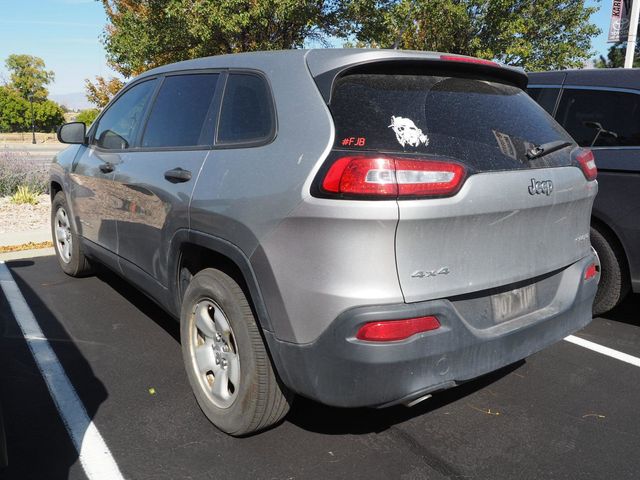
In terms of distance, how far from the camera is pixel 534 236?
2668mm

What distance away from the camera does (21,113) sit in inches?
2840

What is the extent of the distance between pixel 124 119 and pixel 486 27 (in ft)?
49.5

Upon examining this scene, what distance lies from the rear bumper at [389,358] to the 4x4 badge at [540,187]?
628 millimetres

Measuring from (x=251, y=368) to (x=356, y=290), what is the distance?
0.73 metres

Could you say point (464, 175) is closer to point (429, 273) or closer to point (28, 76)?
point (429, 273)

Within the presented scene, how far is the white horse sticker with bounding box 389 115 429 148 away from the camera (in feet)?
7.70

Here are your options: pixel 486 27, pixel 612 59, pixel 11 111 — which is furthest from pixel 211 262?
pixel 11 111

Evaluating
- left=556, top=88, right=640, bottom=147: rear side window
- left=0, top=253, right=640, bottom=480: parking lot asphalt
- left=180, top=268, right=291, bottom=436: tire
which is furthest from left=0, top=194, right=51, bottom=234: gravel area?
left=556, top=88, right=640, bottom=147: rear side window

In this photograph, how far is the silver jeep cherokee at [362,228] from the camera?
7.31 ft

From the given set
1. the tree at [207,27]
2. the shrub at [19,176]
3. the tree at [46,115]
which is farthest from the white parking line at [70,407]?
the tree at [46,115]

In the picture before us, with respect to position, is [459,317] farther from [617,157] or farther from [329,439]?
[617,157]

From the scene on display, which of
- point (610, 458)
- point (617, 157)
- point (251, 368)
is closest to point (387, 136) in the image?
point (251, 368)

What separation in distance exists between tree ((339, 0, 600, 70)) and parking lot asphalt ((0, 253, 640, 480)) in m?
12.2

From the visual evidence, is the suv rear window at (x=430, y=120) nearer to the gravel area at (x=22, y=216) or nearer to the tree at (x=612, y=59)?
the gravel area at (x=22, y=216)
